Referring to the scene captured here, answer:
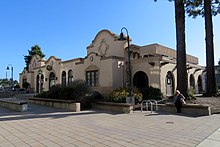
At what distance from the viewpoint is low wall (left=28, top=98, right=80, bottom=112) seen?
14.2m

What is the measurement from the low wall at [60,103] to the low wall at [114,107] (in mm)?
1805

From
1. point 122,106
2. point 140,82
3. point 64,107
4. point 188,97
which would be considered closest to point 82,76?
point 140,82

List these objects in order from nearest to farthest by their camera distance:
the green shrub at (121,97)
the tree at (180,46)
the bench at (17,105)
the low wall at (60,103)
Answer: the bench at (17,105)
the low wall at (60,103)
the green shrub at (121,97)
the tree at (180,46)

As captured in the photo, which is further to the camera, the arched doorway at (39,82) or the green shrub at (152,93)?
the arched doorway at (39,82)

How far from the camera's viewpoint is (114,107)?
14.1m

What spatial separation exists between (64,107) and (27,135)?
8140mm

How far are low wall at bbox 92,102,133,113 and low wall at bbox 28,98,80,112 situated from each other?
5.92 ft

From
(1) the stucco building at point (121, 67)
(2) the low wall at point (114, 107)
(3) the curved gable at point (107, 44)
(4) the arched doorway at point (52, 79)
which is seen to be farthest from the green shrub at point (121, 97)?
(4) the arched doorway at point (52, 79)

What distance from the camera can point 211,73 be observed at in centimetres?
1856

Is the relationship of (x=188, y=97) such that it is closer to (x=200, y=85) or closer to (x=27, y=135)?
(x=27, y=135)

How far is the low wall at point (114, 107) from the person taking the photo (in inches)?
519

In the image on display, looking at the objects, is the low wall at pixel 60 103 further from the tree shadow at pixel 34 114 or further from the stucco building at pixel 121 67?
the stucco building at pixel 121 67

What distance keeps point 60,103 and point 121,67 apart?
8015 millimetres

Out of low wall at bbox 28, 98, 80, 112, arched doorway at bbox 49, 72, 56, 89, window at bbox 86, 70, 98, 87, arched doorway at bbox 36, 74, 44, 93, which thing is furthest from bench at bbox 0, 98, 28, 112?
arched doorway at bbox 36, 74, 44, 93
